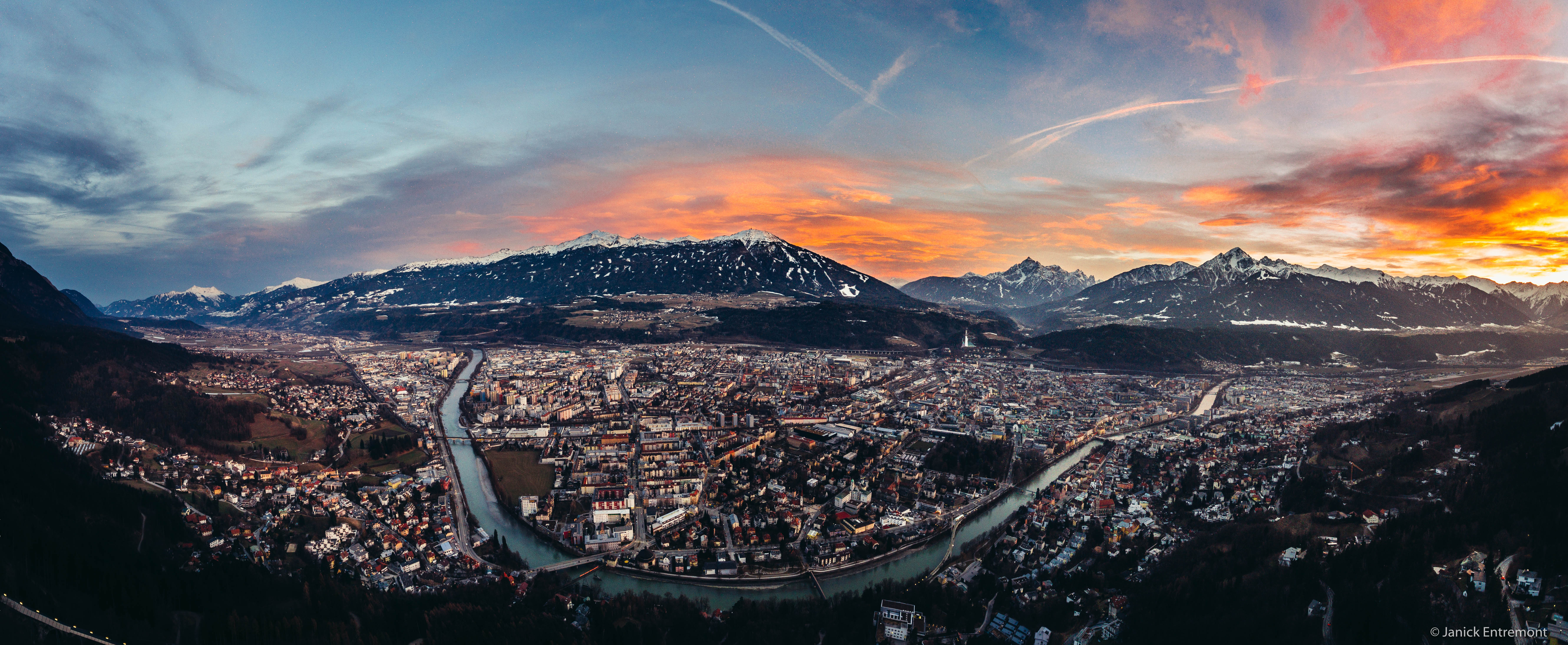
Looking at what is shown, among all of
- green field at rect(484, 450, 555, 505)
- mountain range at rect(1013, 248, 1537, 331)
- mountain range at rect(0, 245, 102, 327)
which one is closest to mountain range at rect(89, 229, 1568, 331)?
mountain range at rect(1013, 248, 1537, 331)

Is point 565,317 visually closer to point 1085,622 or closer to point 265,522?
point 265,522

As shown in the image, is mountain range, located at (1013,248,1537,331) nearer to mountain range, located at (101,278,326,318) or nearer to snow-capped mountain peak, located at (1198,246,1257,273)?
snow-capped mountain peak, located at (1198,246,1257,273)

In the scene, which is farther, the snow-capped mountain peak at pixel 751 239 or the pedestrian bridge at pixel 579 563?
the snow-capped mountain peak at pixel 751 239

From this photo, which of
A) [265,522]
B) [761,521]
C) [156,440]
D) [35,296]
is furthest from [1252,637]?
[35,296]

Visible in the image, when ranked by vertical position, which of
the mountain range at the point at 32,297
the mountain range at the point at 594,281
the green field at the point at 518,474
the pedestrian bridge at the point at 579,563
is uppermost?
the mountain range at the point at 594,281

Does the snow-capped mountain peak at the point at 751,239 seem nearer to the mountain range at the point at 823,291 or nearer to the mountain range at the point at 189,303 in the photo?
the mountain range at the point at 823,291

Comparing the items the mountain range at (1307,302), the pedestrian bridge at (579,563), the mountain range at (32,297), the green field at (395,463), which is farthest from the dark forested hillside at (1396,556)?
the mountain range at (1307,302)

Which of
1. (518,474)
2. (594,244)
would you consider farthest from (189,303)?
(518,474)
